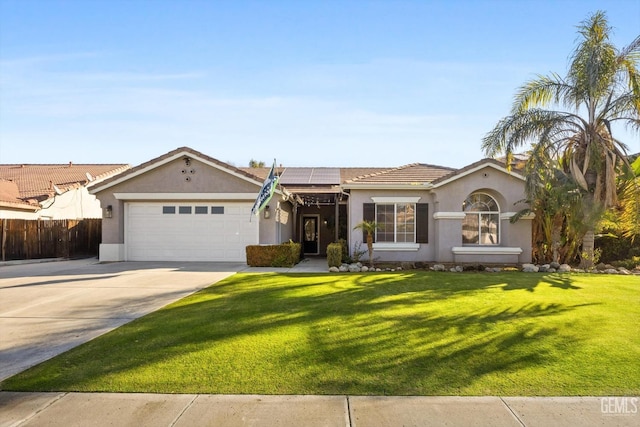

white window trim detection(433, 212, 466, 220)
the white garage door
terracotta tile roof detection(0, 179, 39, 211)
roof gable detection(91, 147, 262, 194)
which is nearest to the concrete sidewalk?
white window trim detection(433, 212, 466, 220)

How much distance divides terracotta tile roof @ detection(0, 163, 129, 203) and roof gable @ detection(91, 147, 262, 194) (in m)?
7.91

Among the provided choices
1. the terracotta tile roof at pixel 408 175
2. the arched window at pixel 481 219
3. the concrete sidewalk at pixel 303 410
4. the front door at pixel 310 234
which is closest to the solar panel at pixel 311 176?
the front door at pixel 310 234

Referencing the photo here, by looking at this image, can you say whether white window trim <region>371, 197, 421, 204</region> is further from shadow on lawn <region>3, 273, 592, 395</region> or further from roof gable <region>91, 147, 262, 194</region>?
shadow on lawn <region>3, 273, 592, 395</region>

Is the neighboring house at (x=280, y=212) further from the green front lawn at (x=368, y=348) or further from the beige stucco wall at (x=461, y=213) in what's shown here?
the green front lawn at (x=368, y=348)

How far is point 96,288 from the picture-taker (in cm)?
1107

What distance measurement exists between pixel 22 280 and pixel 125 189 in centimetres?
664

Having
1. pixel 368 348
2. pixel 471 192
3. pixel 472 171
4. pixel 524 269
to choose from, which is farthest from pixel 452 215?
pixel 368 348

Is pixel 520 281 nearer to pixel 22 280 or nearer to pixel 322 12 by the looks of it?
pixel 322 12

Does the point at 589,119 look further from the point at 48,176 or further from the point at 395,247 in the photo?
the point at 48,176

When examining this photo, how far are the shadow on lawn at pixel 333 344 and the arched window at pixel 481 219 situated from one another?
8.27 m

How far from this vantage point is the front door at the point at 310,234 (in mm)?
25969

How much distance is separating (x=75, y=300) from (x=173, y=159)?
995 cm

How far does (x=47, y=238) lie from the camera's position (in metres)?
21.0

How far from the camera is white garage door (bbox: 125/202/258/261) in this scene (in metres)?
18.3
